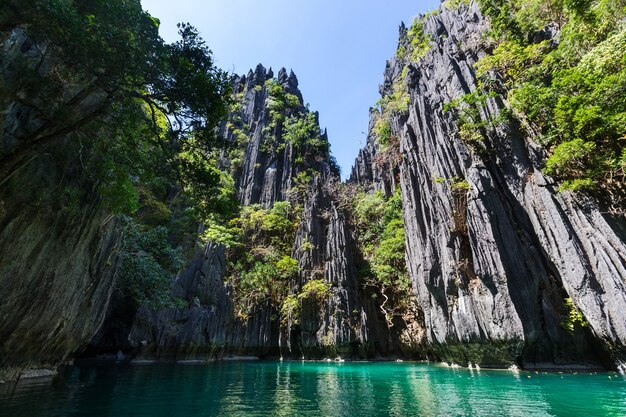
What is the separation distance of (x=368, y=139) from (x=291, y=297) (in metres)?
31.0

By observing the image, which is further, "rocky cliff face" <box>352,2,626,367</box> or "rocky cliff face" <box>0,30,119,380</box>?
"rocky cliff face" <box>352,2,626,367</box>

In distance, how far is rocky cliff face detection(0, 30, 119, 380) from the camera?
24.3 feet

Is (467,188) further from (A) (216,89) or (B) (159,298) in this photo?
(B) (159,298)

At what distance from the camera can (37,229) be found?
8.79 metres

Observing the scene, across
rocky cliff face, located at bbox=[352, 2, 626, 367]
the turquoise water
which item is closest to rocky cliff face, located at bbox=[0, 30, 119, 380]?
the turquoise water

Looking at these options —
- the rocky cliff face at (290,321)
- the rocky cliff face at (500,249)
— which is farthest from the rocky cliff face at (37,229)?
the rocky cliff face at (500,249)

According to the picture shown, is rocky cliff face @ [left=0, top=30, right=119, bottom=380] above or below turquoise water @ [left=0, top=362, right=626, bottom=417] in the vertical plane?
above

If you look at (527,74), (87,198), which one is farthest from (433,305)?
(87,198)

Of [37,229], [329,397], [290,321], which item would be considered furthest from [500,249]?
[290,321]

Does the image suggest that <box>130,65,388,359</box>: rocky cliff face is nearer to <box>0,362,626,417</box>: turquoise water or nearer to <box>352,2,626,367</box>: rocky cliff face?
<box>352,2,626,367</box>: rocky cliff face

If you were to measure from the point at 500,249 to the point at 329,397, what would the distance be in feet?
43.7

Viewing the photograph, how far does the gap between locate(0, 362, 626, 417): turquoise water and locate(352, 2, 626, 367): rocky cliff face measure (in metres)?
2.40

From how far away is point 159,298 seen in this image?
22.1 metres

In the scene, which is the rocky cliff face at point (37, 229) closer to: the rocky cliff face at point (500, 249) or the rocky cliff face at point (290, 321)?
the rocky cliff face at point (290, 321)
